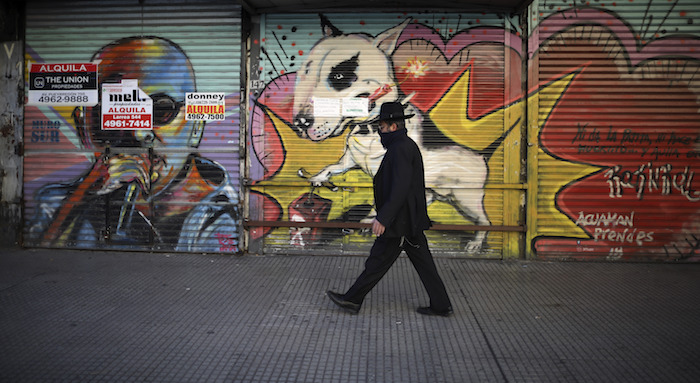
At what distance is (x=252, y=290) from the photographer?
18.2 ft

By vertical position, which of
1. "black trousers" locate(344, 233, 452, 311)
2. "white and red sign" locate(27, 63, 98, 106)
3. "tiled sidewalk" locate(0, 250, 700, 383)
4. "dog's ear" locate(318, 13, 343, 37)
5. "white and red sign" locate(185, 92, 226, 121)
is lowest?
"tiled sidewalk" locate(0, 250, 700, 383)

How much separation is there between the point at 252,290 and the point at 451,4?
14.3 feet

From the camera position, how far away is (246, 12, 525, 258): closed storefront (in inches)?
271

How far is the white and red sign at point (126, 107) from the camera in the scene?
7.23m

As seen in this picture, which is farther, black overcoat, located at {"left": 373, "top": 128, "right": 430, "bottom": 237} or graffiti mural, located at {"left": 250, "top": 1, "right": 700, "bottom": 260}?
graffiti mural, located at {"left": 250, "top": 1, "right": 700, "bottom": 260}

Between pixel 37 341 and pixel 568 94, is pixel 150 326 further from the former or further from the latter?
pixel 568 94

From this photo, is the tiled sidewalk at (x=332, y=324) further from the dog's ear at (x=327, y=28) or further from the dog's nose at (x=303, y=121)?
the dog's ear at (x=327, y=28)

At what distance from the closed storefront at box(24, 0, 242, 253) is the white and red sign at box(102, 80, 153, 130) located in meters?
0.01

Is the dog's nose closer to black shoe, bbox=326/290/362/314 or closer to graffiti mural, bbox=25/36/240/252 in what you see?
graffiti mural, bbox=25/36/240/252

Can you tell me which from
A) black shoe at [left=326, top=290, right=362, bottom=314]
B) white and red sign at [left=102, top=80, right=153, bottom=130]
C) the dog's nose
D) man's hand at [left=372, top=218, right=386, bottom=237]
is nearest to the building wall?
white and red sign at [left=102, top=80, right=153, bottom=130]

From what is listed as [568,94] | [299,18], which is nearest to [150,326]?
[299,18]

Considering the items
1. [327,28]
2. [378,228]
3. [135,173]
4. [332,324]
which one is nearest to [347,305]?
[332,324]

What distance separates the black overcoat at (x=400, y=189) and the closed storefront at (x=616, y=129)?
281cm

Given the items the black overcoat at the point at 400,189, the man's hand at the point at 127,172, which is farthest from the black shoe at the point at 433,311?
the man's hand at the point at 127,172
